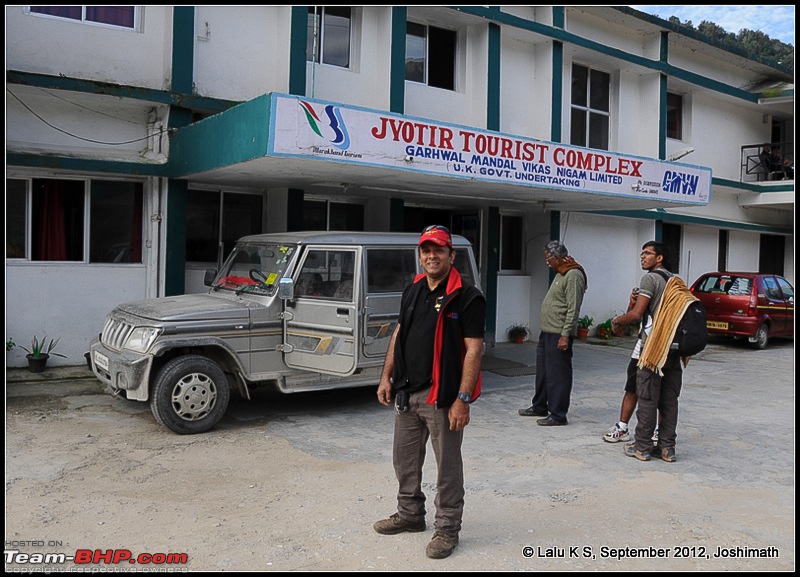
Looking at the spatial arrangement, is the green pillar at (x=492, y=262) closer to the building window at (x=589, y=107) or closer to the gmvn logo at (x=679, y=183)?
the building window at (x=589, y=107)

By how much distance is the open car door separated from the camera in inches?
282

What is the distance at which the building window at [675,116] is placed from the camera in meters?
17.7

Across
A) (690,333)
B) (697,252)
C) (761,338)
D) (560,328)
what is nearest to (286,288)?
(560,328)

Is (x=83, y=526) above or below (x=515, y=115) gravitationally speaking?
below

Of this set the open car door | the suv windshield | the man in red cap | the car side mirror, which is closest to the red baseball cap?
the man in red cap

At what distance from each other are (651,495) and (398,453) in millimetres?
2073

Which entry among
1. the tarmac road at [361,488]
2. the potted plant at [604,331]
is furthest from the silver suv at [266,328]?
the potted plant at [604,331]

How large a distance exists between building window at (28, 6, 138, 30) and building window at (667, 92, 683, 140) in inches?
506

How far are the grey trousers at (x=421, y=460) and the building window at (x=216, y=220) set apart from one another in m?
7.12

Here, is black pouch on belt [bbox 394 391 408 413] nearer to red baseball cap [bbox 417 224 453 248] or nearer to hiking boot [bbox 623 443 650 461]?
red baseball cap [bbox 417 224 453 248]

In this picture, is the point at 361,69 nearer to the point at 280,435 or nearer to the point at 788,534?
the point at 280,435

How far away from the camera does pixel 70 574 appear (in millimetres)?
3809

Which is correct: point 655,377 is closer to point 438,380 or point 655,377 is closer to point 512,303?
point 438,380

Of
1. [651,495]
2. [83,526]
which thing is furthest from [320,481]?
[651,495]
